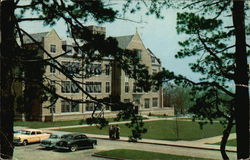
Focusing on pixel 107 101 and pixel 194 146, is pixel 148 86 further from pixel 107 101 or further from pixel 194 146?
pixel 194 146

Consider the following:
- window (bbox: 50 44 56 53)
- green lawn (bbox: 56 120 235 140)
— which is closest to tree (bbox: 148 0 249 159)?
green lawn (bbox: 56 120 235 140)

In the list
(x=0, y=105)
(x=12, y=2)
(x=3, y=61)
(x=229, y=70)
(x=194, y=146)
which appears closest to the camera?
(x=3, y=61)

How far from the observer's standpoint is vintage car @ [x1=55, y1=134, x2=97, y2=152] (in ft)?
64.8

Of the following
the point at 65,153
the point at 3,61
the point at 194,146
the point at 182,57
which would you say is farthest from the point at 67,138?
the point at 3,61

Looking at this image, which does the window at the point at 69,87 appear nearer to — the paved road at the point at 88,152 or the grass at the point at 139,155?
the grass at the point at 139,155

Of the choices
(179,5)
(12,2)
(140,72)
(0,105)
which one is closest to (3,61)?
(0,105)

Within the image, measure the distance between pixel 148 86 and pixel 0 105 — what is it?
11.2ft

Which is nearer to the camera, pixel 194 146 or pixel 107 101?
pixel 107 101

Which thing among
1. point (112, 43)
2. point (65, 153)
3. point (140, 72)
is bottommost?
point (65, 153)

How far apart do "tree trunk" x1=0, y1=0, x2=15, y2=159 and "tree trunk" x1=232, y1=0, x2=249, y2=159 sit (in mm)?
4994

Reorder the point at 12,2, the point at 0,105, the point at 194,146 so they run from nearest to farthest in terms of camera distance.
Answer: the point at 0,105 → the point at 12,2 → the point at 194,146

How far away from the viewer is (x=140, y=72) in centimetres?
771

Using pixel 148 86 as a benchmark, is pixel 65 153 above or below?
below

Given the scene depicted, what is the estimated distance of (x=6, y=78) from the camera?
5930mm
